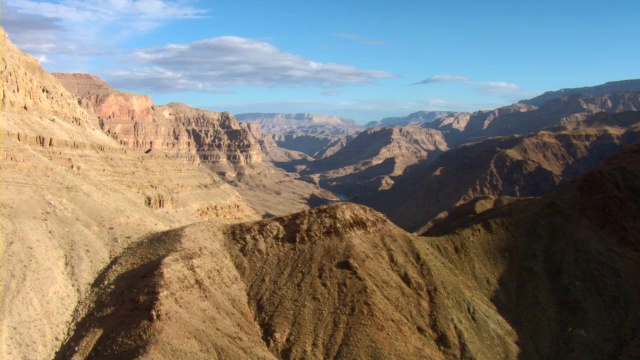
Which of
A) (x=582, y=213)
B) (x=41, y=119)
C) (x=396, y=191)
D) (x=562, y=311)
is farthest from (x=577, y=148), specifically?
(x=41, y=119)

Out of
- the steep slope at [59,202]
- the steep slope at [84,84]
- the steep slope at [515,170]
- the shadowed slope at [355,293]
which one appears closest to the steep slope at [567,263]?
the shadowed slope at [355,293]

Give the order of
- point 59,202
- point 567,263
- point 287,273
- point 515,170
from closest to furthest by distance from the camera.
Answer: point 287,273 < point 59,202 < point 567,263 < point 515,170

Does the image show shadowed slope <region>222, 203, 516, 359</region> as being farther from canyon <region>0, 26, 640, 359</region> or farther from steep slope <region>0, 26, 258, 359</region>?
steep slope <region>0, 26, 258, 359</region>

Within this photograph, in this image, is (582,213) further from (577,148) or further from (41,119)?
(577,148)

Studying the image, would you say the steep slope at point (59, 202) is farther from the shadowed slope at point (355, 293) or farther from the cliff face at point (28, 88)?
the shadowed slope at point (355, 293)

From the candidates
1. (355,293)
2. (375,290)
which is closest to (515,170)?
(375,290)

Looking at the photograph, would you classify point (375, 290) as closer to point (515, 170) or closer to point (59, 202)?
point (59, 202)

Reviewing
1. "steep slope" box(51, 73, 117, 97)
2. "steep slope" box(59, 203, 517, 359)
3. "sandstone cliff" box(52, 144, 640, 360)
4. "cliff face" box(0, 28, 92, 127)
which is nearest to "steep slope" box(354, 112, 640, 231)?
"sandstone cliff" box(52, 144, 640, 360)
